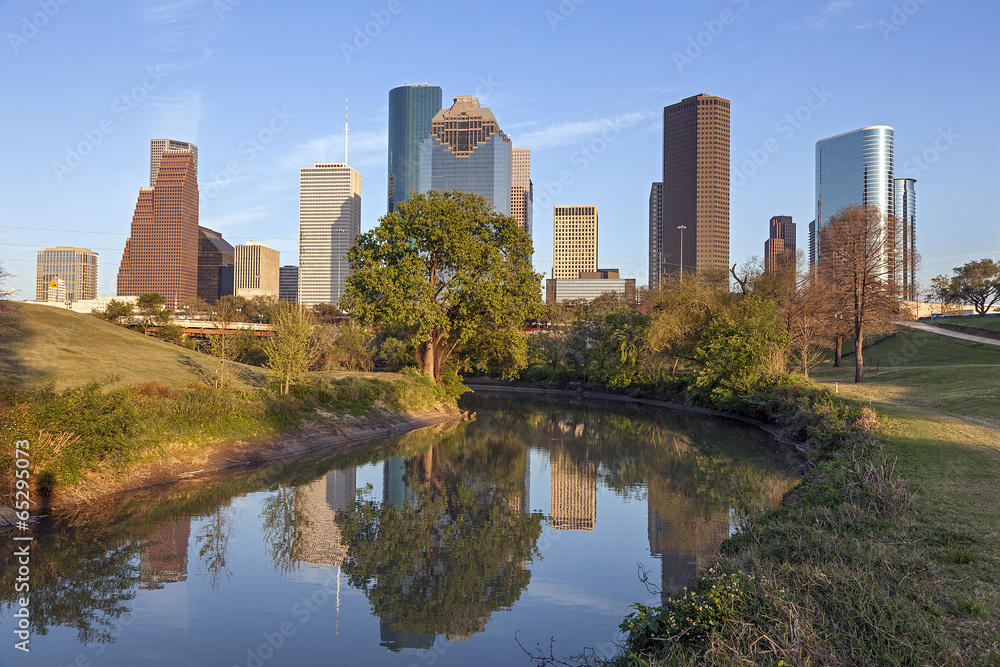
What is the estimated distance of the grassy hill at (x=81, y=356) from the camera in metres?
24.9

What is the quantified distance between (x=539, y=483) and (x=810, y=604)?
15.0 metres

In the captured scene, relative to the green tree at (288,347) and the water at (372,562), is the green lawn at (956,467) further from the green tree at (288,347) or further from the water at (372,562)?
the green tree at (288,347)

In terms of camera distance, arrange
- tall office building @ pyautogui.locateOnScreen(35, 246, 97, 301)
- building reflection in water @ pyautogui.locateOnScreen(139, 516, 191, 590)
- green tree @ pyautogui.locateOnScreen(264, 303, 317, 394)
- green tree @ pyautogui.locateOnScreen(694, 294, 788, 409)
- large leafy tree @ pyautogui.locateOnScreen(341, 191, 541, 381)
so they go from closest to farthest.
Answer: building reflection in water @ pyautogui.locateOnScreen(139, 516, 191, 590)
green tree @ pyautogui.locateOnScreen(264, 303, 317, 394)
large leafy tree @ pyautogui.locateOnScreen(341, 191, 541, 381)
green tree @ pyautogui.locateOnScreen(694, 294, 788, 409)
tall office building @ pyautogui.locateOnScreen(35, 246, 97, 301)

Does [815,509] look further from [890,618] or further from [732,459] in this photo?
[732,459]

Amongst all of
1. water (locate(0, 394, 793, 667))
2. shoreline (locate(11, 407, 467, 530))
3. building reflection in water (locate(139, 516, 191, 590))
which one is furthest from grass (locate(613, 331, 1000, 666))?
shoreline (locate(11, 407, 467, 530))

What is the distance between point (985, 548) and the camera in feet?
30.4

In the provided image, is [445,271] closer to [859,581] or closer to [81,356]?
[81,356]

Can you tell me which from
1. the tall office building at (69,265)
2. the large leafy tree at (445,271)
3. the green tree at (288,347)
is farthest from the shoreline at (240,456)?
the tall office building at (69,265)

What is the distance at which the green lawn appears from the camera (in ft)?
24.8

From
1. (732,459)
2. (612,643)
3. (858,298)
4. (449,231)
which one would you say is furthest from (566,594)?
(858,298)

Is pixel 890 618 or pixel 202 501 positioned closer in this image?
pixel 890 618

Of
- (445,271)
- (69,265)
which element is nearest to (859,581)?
(445,271)

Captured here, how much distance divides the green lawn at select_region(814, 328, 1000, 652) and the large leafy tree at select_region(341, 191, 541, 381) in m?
18.9

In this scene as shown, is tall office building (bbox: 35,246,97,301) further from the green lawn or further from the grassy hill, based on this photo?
the green lawn
